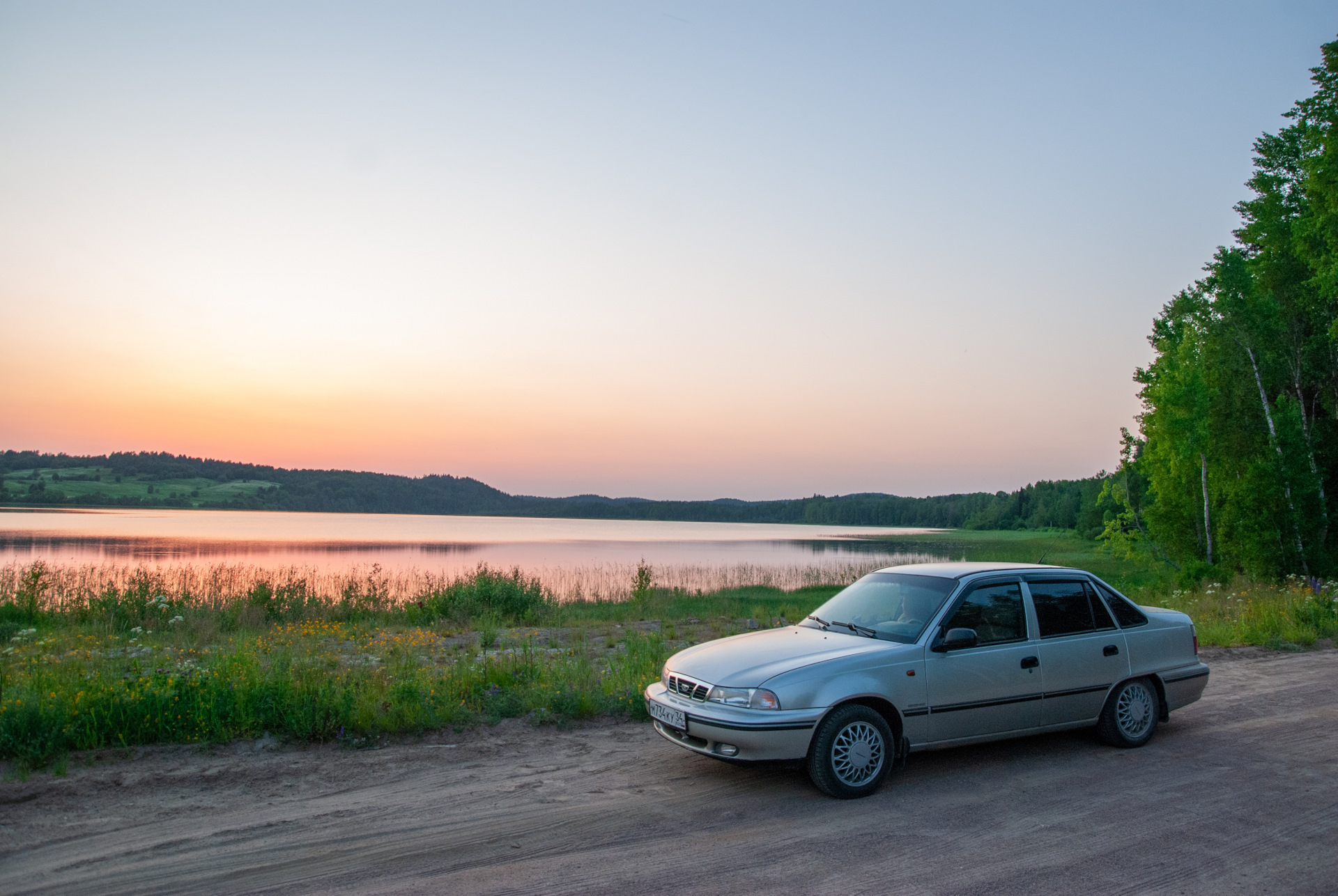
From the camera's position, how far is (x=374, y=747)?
7.27 m

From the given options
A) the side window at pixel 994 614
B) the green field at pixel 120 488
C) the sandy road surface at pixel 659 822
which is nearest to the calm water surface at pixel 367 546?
the green field at pixel 120 488

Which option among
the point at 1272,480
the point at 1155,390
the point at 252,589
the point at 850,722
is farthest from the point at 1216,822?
the point at 1155,390

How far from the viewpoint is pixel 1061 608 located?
723cm

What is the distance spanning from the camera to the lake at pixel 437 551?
30125 mm

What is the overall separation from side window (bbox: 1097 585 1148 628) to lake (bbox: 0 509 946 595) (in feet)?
60.2

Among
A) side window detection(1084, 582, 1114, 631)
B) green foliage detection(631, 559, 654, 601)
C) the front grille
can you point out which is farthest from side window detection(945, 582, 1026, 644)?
green foliage detection(631, 559, 654, 601)

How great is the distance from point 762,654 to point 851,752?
99 centimetres

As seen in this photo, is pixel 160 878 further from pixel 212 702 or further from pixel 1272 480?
pixel 1272 480

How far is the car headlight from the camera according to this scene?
582 centimetres

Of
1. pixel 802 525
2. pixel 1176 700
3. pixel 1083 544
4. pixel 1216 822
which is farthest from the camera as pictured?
pixel 802 525

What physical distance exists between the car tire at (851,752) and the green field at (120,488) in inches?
3881

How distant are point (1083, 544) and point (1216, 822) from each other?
71.7m

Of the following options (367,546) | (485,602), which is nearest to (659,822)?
(485,602)

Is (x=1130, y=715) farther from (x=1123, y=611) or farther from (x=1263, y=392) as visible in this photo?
(x=1263, y=392)
